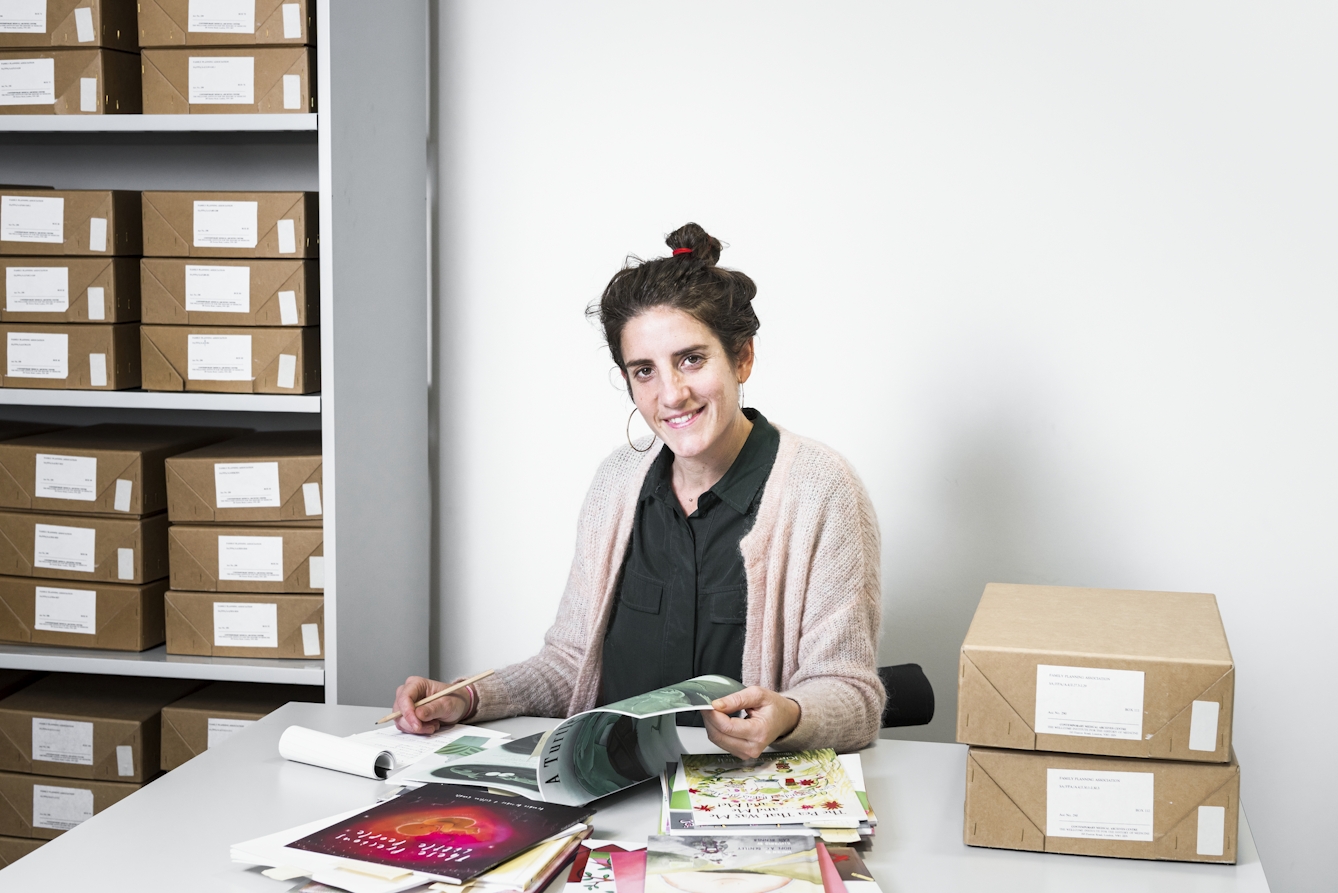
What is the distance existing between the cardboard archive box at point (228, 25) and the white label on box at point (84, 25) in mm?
97

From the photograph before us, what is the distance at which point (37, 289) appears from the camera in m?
2.12

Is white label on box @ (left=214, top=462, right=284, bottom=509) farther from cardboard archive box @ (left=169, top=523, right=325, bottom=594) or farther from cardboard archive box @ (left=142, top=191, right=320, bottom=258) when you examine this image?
cardboard archive box @ (left=142, top=191, right=320, bottom=258)

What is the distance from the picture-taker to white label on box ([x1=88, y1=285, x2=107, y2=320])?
209 cm

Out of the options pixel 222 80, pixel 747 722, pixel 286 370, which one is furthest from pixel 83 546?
pixel 747 722

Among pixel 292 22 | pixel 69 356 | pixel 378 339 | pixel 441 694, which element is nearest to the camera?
pixel 441 694

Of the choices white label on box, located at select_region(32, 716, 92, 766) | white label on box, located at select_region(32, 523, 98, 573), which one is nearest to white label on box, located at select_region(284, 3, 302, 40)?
white label on box, located at select_region(32, 523, 98, 573)

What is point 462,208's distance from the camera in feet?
8.12

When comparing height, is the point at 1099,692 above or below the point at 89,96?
below

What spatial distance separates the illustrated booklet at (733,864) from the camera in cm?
100

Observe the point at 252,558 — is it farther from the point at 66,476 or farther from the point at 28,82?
the point at 28,82

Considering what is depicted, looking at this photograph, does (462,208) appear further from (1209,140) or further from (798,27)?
(1209,140)

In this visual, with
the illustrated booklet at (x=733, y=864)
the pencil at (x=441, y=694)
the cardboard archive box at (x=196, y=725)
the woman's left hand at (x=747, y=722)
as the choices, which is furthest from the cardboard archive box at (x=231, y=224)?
the illustrated booklet at (x=733, y=864)

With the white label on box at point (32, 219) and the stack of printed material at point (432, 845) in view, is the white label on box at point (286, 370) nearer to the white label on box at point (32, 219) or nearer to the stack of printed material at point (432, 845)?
the white label on box at point (32, 219)

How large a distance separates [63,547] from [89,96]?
864 mm
